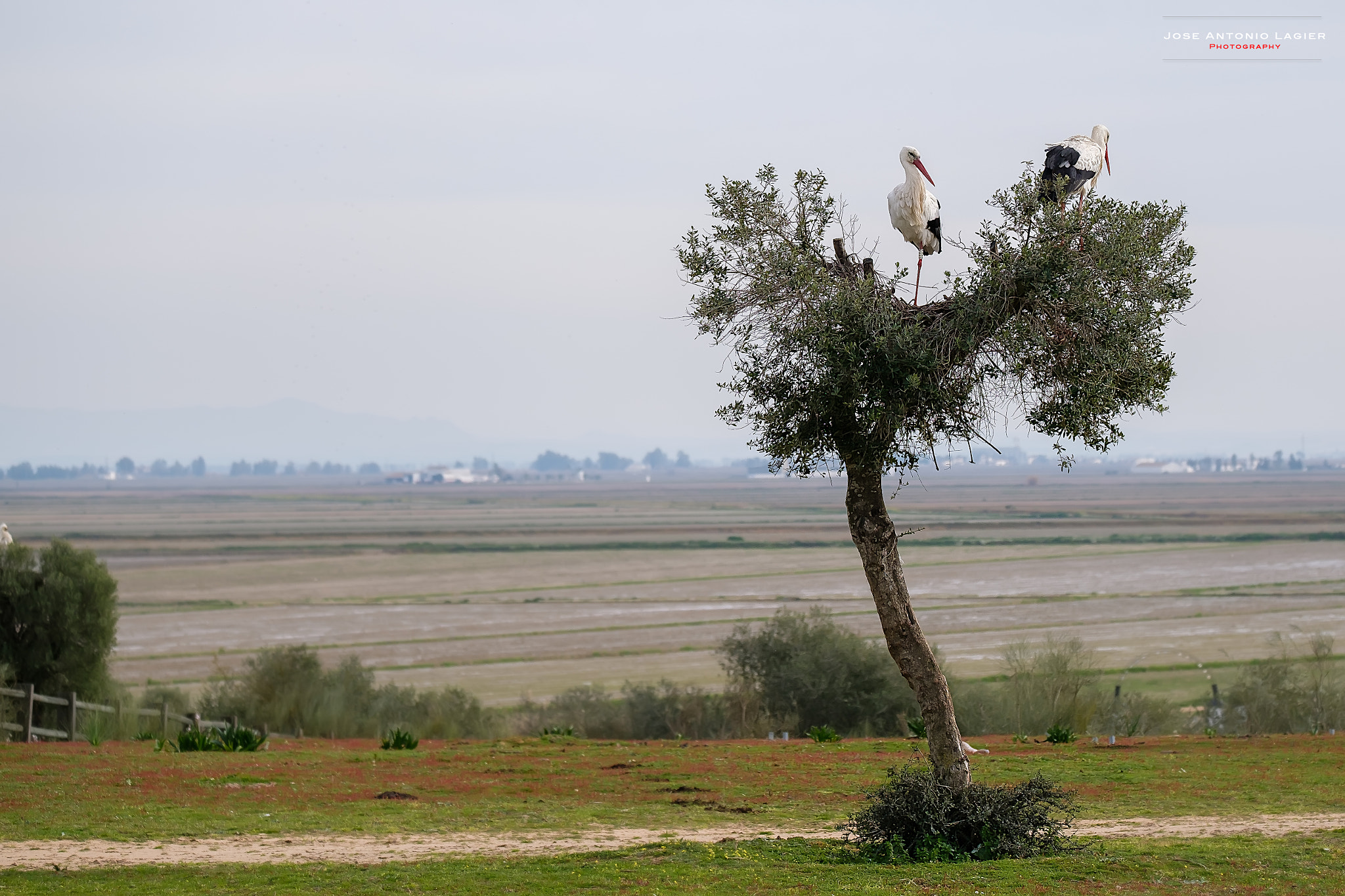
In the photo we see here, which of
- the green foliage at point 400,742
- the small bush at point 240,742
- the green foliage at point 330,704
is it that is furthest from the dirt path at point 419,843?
the green foliage at point 330,704

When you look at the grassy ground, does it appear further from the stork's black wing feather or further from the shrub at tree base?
the stork's black wing feather

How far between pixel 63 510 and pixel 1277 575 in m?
130

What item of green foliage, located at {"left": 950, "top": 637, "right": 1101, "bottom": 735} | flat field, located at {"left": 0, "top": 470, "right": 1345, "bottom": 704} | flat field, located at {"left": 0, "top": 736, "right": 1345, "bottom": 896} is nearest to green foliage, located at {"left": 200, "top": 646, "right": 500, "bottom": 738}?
flat field, located at {"left": 0, "top": 470, "right": 1345, "bottom": 704}

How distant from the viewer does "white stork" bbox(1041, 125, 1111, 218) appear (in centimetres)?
939

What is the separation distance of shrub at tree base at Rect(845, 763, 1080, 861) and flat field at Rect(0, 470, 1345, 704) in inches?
107

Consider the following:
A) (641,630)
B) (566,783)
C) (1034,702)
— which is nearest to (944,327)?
(566,783)

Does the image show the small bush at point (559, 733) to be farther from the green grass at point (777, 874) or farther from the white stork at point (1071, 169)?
the white stork at point (1071, 169)

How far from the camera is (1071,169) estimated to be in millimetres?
9984

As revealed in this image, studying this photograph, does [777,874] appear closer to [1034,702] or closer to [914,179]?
[914,179]

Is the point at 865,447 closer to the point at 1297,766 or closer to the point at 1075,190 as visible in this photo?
the point at 1075,190

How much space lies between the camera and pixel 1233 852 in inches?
411

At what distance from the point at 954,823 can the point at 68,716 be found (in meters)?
15.9

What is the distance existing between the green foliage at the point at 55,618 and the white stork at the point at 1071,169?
18.2 metres

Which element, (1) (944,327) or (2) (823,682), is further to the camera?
(2) (823,682)
